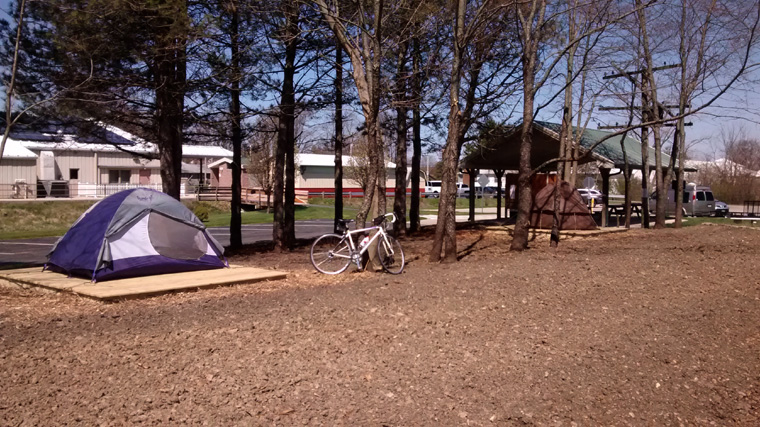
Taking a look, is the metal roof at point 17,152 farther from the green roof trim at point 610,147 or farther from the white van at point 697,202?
the white van at point 697,202

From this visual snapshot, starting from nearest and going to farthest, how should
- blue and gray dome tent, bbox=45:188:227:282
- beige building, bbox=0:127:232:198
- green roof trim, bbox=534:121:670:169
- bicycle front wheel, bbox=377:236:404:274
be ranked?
blue and gray dome tent, bbox=45:188:227:282, bicycle front wheel, bbox=377:236:404:274, green roof trim, bbox=534:121:670:169, beige building, bbox=0:127:232:198

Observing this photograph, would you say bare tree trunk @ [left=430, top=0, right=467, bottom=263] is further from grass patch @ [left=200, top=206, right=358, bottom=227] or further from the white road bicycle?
grass patch @ [left=200, top=206, right=358, bottom=227]

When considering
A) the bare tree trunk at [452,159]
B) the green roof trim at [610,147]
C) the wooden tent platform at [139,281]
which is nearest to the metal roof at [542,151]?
the green roof trim at [610,147]

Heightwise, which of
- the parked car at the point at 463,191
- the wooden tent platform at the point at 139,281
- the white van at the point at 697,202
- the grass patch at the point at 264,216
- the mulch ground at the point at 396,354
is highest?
the parked car at the point at 463,191

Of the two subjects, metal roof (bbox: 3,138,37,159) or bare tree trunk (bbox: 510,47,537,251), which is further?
metal roof (bbox: 3,138,37,159)

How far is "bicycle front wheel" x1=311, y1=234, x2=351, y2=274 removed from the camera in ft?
34.8

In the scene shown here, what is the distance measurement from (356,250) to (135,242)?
327cm

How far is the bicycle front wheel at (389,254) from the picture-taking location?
34.5 ft

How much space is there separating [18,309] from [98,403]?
3685mm

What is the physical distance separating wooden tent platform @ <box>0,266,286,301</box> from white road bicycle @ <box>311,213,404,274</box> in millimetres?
804

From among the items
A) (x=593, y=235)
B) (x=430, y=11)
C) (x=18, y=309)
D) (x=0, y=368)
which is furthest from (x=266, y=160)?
(x=0, y=368)

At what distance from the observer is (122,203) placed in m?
10.3

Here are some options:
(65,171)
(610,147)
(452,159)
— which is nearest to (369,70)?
(452,159)

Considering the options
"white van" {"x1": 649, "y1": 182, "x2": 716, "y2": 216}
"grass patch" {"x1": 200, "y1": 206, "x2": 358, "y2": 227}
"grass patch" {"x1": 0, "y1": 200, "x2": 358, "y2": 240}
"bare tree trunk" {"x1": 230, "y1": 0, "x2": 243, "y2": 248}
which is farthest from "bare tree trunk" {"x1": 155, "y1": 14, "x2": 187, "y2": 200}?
"white van" {"x1": 649, "y1": 182, "x2": 716, "y2": 216}
